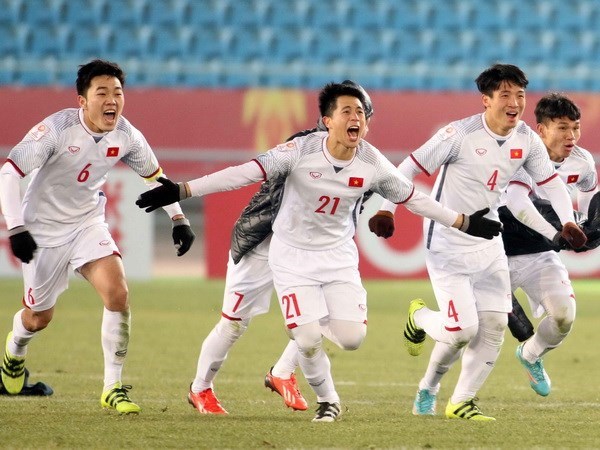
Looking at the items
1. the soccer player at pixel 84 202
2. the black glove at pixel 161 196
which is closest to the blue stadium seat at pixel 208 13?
the soccer player at pixel 84 202

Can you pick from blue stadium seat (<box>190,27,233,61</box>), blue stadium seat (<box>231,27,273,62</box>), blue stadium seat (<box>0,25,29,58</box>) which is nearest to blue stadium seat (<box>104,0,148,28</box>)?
blue stadium seat (<box>190,27,233,61</box>)

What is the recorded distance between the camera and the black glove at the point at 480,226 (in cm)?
660

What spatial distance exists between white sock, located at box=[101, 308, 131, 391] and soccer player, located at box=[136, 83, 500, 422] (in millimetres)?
908

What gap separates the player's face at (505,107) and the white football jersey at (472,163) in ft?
0.16

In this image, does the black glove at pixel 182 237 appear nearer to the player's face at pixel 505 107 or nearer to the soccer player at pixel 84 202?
the soccer player at pixel 84 202

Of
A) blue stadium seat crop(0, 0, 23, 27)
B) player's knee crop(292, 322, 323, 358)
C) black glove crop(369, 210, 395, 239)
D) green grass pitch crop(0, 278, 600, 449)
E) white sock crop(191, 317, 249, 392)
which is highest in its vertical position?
blue stadium seat crop(0, 0, 23, 27)

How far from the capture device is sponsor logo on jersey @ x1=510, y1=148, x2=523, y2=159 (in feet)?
23.0

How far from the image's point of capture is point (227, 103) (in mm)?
16406

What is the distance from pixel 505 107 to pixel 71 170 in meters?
2.41

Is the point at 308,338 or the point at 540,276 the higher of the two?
the point at 540,276

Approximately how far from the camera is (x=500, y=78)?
6.93 metres

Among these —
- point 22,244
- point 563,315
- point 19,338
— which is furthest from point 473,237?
point 19,338

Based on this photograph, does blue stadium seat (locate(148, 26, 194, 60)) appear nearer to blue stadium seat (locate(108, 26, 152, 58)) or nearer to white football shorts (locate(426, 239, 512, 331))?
blue stadium seat (locate(108, 26, 152, 58))

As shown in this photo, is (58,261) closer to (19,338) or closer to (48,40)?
(19,338)
